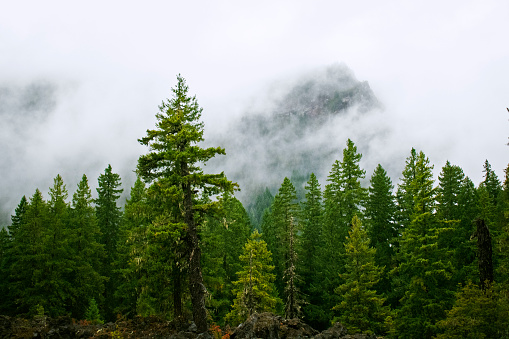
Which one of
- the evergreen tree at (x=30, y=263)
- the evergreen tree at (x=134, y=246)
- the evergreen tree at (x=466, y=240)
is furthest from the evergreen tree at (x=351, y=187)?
the evergreen tree at (x=30, y=263)

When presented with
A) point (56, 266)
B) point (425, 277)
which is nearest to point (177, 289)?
point (425, 277)

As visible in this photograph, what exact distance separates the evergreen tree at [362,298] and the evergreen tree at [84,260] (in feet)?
74.0

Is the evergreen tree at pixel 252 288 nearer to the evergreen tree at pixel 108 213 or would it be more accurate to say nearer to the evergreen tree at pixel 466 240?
the evergreen tree at pixel 466 240

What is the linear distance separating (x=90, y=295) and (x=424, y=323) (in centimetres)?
2867

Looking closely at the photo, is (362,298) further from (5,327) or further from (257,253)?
(5,327)

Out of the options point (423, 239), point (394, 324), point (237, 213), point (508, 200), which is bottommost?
point (394, 324)

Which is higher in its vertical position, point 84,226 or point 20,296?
point 84,226

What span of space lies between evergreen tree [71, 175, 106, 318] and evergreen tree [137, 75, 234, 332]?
1892 centimetres

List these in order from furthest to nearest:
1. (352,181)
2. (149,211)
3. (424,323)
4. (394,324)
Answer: (352,181)
(394,324)
(424,323)
(149,211)

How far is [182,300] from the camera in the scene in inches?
754

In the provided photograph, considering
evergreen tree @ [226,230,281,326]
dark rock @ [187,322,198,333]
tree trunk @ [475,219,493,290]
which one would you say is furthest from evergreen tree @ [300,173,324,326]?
dark rock @ [187,322,198,333]

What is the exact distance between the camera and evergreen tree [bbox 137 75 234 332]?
1564cm

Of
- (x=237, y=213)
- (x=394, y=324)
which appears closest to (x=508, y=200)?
(x=394, y=324)

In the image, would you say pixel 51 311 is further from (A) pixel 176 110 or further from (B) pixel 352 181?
(B) pixel 352 181
